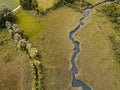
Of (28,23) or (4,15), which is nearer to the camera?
(4,15)

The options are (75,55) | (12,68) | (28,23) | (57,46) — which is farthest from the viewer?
(28,23)

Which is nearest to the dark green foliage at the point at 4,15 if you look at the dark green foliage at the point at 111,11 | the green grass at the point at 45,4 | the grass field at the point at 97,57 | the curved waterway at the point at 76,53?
the green grass at the point at 45,4

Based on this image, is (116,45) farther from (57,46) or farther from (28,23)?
(28,23)

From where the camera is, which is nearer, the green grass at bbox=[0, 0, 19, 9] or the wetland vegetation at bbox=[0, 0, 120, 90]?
the wetland vegetation at bbox=[0, 0, 120, 90]

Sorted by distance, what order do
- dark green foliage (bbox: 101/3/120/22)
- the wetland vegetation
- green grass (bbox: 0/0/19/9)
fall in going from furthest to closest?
green grass (bbox: 0/0/19/9) → dark green foliage (bbox: 101/3/120/22) → the wetland vegetation

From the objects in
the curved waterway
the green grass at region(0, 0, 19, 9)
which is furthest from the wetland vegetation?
the curved waterway

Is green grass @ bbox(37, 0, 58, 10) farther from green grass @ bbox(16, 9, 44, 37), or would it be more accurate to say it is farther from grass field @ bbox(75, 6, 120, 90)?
grass field @ bbox(75, 6, 120, 90)

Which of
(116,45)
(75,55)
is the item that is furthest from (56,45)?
(116,45)

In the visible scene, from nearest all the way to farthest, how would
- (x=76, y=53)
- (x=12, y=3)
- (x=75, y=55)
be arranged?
1. (x=75, y=55)
2. (x=76, y=53)
3. (x=12, y=3)
